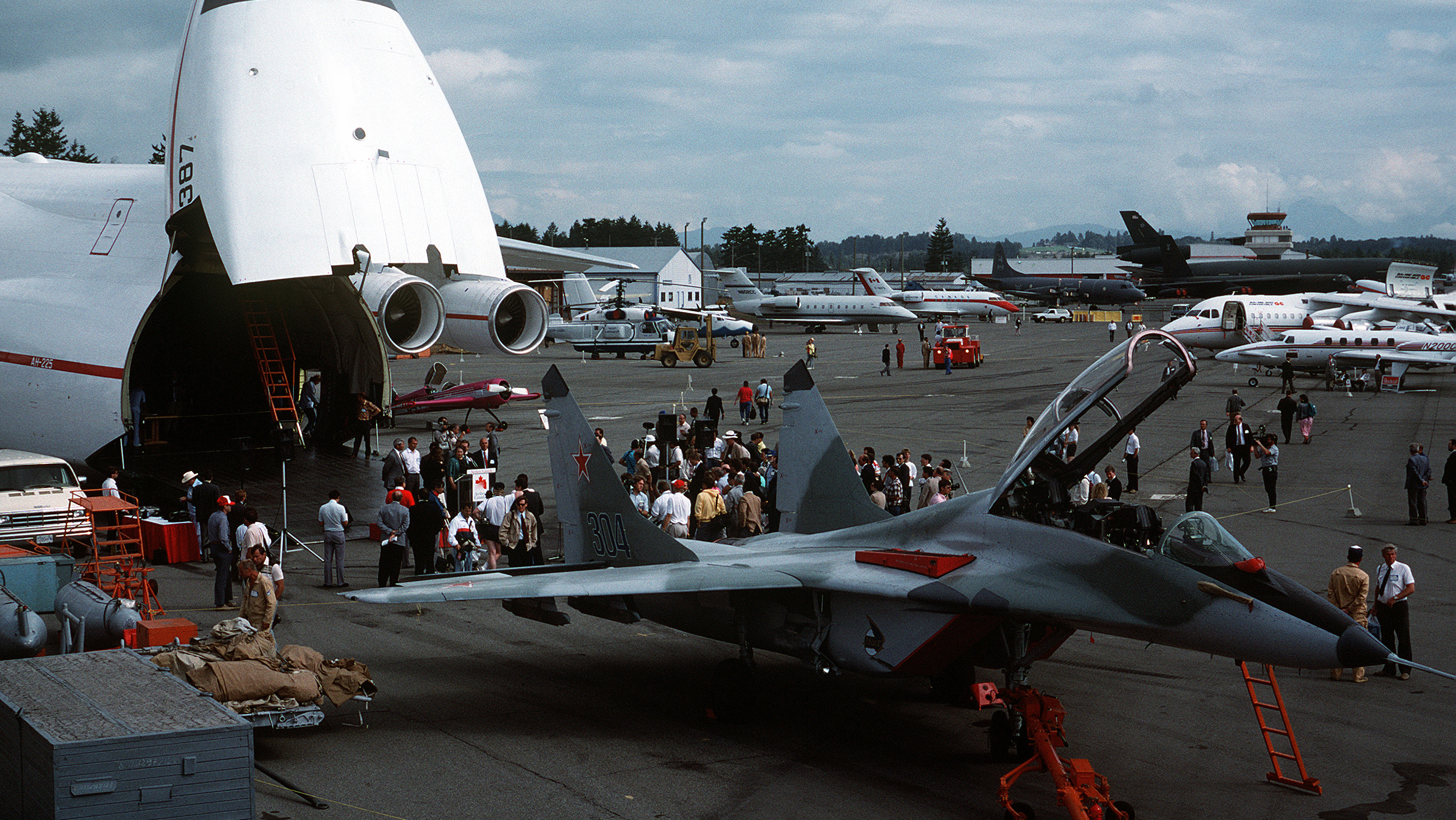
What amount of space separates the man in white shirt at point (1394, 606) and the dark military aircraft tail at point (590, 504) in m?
7.56

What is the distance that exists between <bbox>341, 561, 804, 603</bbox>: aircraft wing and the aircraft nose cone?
446 centimetres

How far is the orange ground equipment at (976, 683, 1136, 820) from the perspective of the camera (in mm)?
8094

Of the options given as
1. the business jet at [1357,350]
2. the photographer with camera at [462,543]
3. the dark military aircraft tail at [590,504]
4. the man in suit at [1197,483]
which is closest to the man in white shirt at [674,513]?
the photographer with camera at [462,543]

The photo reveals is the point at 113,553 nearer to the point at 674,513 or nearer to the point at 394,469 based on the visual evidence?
the point at 394,469

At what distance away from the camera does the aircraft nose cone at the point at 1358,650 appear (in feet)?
25.3

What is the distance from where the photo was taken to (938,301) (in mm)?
92750

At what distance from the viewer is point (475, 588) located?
429 inches

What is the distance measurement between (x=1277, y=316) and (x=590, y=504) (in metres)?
44.7

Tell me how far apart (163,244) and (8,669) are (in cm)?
1431

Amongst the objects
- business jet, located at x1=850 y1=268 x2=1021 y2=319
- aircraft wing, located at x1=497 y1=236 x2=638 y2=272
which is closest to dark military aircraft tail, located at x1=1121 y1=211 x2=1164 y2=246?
business jet, located at x1=850 y1=268 x2=1021 y2=319

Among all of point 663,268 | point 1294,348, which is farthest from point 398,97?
point 663,268

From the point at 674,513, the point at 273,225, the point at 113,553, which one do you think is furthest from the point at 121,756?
the point at 273,225

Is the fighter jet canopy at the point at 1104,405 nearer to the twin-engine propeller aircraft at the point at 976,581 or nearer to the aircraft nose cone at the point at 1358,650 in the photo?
the twin-engine propeller aircraft at the point at 976,581

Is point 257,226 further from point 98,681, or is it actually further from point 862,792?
point 862,792
